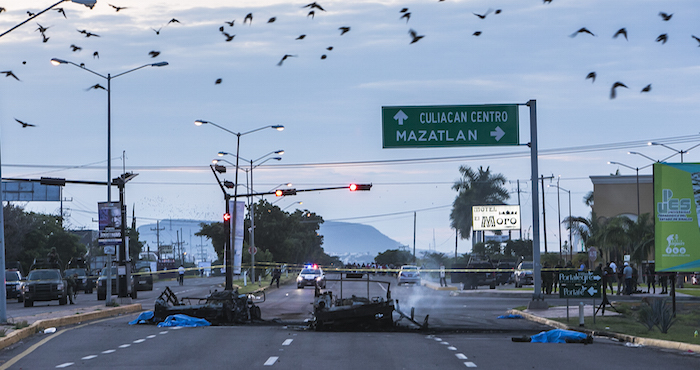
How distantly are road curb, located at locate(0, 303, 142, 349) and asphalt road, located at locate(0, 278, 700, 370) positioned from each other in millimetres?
290

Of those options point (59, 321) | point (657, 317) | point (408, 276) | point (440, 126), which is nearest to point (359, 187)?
point (440, 126)

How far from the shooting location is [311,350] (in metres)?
17.0

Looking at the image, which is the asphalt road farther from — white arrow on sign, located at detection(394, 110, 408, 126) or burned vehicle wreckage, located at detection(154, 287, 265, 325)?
white arrow on sign, located at detection(394, 110, 408, 126)

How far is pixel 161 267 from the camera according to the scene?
453 feet

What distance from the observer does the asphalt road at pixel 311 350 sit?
48.0ft

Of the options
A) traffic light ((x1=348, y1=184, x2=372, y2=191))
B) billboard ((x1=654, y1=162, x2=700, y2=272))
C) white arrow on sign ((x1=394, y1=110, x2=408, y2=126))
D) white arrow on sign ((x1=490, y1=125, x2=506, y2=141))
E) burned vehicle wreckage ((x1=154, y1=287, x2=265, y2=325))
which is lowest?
burned vehicle wreckage ((x1=154, y1=287, x2=265, y2=325))

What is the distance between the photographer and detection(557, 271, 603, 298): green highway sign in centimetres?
2325

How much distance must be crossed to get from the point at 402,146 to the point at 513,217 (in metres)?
77.1

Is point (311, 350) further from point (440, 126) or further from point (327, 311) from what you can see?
point (440, 126)

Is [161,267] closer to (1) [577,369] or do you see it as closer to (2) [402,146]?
(2) [402,146]

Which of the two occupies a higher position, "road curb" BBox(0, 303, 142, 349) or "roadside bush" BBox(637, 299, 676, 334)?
"roadside bush" BBox(637, 299, 676, 334)

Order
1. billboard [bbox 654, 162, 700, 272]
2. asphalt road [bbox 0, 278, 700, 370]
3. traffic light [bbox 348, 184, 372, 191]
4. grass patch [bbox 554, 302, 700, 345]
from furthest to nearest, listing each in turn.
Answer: traffic light [bbox 348, 184, 372, 191] < billboard [bbox 654, 162, 700, 272] < grass patch [bbox 554, 302, 700, 345] < asphalt road [bbox 0, 278, 700, 370]

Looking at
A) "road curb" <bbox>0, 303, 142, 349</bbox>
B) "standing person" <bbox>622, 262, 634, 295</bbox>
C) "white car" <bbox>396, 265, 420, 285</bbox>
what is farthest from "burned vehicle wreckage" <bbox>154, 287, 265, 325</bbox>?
"white car" <bbox>396, 265, 420, 285</bbox>

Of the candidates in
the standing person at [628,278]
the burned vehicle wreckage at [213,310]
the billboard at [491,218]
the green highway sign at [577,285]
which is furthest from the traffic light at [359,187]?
the billboard at [491,218]
